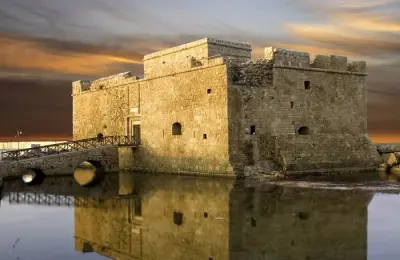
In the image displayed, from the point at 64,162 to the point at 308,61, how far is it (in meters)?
11.9

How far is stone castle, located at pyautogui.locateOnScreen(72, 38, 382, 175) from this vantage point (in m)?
19.9

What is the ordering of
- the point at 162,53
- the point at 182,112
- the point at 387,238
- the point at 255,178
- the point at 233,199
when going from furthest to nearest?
the point at 162,53 → the point at 182,112 → the point at 255,178 → the point at 233,199 → the point at 387,238

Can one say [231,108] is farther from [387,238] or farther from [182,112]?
[387,238]

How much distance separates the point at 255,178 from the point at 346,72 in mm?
7763

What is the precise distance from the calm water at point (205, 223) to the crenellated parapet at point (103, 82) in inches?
455

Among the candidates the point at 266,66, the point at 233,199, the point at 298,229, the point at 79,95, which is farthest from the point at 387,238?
the point at 79,95

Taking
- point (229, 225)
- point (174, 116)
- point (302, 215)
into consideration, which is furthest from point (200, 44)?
point (229, 225)

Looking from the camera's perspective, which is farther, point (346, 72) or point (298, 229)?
point (346, 72)

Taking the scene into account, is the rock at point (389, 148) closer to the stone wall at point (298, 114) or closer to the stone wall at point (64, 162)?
the stone wall at point (298, 114)

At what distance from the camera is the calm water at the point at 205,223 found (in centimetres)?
784

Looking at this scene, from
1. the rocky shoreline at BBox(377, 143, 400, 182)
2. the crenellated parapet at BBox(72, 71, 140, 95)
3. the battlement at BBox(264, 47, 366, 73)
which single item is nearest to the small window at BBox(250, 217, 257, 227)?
the battlement at BBox(264, 47, 366, 73)

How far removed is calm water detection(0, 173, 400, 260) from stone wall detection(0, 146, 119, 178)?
4085 millimetres

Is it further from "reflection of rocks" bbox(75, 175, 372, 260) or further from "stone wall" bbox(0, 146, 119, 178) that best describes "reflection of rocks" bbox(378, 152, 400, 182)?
"stone wall" bbox(0, 146, 119, 178)

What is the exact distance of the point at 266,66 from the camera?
20750 mm
